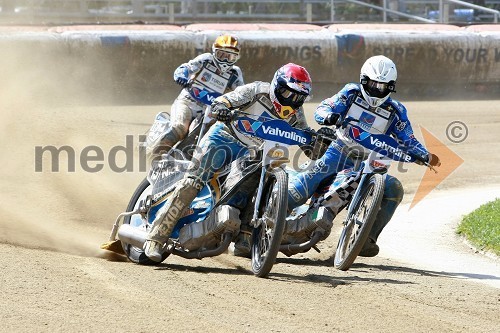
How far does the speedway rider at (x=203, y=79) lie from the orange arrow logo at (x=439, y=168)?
3.01 meters

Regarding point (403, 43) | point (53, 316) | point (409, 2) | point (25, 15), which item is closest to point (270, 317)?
point (53, 316)

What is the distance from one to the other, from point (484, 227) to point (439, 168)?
5.00 m

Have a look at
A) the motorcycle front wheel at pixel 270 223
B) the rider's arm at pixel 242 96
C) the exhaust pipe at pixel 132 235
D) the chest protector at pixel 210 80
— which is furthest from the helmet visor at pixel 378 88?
the chest protector at pixel 210 80

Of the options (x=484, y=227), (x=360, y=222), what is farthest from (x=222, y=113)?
(x=484, y=227)

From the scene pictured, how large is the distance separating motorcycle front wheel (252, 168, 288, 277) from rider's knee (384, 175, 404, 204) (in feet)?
4.26

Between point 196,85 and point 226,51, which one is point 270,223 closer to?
point 226,51

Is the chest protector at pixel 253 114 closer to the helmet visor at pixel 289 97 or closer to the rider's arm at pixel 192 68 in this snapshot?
the helmet visor at pixel 289 97

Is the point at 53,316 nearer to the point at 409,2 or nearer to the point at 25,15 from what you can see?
the point at 25,15

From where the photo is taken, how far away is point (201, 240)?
8.77 m

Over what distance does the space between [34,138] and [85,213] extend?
13.9 ft

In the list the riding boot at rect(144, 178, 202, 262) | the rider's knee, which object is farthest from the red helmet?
the rider's knee

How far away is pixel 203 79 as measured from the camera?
12922mm

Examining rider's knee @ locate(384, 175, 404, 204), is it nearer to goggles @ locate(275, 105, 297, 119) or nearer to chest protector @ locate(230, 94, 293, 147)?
goggles @ locate(275, 105, 297, 119)

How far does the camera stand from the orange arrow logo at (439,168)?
541 inches
